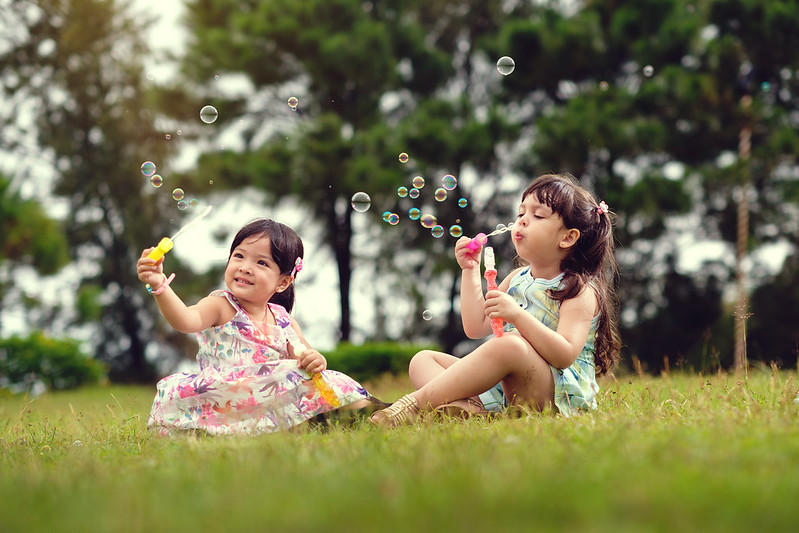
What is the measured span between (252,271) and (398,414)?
1002 mm

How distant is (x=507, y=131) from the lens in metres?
14.2

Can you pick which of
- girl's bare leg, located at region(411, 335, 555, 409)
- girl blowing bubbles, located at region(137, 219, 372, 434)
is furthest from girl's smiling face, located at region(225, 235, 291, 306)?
girl's bare leg, located at region(411, 335, 555, 409)

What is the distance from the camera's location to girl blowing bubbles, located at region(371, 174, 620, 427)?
3488mm

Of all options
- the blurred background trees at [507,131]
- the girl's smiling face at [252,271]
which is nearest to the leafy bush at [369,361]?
the blurred background trees at [507,131]

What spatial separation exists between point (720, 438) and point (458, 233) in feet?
7.54

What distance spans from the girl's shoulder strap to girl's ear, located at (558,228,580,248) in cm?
140

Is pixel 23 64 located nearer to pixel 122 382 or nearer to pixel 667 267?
pixel 122 382

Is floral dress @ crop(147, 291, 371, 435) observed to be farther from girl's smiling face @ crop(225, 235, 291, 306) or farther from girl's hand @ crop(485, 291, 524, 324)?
girl's hand @ crop(485, 291, 524, 324)

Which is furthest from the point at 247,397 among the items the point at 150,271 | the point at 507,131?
the point at 507,131

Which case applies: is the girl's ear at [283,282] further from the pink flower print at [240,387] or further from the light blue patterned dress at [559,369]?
the light blue patterned dress at [559,369]

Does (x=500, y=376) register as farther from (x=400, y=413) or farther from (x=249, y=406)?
(x=249, y=406)

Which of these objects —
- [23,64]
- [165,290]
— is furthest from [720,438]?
[23,64]

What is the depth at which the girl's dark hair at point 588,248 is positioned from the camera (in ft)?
12.6

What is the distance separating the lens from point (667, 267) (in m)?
14.4
